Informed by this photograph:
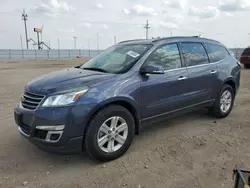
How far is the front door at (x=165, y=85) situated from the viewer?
378 centimetres

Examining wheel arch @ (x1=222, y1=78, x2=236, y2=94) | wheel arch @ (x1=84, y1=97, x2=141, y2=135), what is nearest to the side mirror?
wheel arch @ (x1=84, y1=97, x2=141, y2=135)

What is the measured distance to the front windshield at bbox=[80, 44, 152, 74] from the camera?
3779 millimetres

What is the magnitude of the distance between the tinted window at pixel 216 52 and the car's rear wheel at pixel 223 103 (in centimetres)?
65

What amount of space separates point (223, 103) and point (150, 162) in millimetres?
2768

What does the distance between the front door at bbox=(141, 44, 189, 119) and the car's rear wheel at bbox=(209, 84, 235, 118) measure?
106 cm

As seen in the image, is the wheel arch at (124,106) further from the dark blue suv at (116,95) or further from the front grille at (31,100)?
the front grille at (31,100)

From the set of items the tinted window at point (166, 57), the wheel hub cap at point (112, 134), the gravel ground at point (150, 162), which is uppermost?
the tinted window at point (166, 57)

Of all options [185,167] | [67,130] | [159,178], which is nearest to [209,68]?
[185,167]

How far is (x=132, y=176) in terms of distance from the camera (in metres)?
3.04

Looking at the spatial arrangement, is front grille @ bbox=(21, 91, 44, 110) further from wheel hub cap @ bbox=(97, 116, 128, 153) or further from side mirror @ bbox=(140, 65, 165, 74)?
side mirror @ bbox=(140, 65, 165, 74)

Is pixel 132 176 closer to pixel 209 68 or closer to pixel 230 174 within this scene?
pixel 230 174

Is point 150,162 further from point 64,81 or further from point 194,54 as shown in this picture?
point 194,54

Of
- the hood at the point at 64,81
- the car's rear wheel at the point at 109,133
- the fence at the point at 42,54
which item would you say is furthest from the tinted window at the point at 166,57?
the fence at the point at 42,54

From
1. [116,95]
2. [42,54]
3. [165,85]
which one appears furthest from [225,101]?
[42,54]
